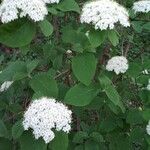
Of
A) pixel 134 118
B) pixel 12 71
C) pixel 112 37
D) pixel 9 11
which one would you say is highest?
pixel 9 11

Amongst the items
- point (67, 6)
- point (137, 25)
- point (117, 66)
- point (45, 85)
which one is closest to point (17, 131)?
point (45, 85)

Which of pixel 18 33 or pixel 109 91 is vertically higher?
pixel 18 33

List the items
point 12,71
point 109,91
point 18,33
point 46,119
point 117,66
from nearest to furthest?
point 46,119 < point 18,33 < point 109,91 < point 12,71 < point 117,66

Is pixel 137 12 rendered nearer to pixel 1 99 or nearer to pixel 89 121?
pixel 89 121

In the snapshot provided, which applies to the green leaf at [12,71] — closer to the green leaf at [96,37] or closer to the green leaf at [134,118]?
the green leaf at [96,37]

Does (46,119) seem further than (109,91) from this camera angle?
No

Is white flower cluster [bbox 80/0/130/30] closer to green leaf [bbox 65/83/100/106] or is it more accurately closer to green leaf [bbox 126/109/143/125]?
green leaf [bbox 65/83/100/106]

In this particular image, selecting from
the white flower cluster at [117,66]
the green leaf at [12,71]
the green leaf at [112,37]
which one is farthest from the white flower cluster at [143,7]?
the green leaf at [12,71]

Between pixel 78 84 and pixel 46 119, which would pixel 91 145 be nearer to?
pixel 78 84
